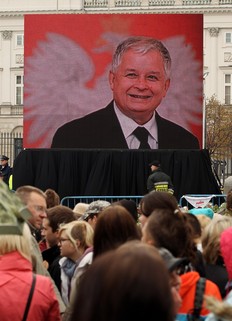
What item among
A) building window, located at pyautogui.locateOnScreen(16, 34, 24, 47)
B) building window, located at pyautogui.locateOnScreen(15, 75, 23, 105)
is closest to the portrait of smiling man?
building window, located at pyautogui.locateOnScreen(15, 75, 23, 105)

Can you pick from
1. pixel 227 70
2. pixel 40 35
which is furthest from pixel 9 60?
pixel 40 35

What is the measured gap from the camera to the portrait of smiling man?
21.3 metres

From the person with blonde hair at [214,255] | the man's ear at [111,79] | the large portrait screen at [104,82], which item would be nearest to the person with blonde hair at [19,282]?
the person with blonde hair at [214,255]

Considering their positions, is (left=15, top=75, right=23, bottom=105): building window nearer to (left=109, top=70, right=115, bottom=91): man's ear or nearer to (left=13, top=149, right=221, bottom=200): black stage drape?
(left=13, top=149, right=221, bottom=200): black stage drape

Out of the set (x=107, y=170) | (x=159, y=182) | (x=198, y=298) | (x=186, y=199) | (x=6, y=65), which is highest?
(x=6, y=65)

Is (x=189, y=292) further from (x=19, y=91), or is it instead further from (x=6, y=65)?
(x=6, y=65)

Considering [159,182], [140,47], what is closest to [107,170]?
[140,47]

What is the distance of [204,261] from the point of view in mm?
5590

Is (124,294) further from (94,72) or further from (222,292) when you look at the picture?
(94,72)

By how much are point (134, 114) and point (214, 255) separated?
1567cm

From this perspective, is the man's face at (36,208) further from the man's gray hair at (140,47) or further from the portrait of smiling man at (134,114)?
the man's gray hair at (140,47)

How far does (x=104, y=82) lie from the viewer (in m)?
21.8

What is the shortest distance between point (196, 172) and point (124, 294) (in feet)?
65.3

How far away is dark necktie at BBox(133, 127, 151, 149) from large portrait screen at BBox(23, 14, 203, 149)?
2cm
